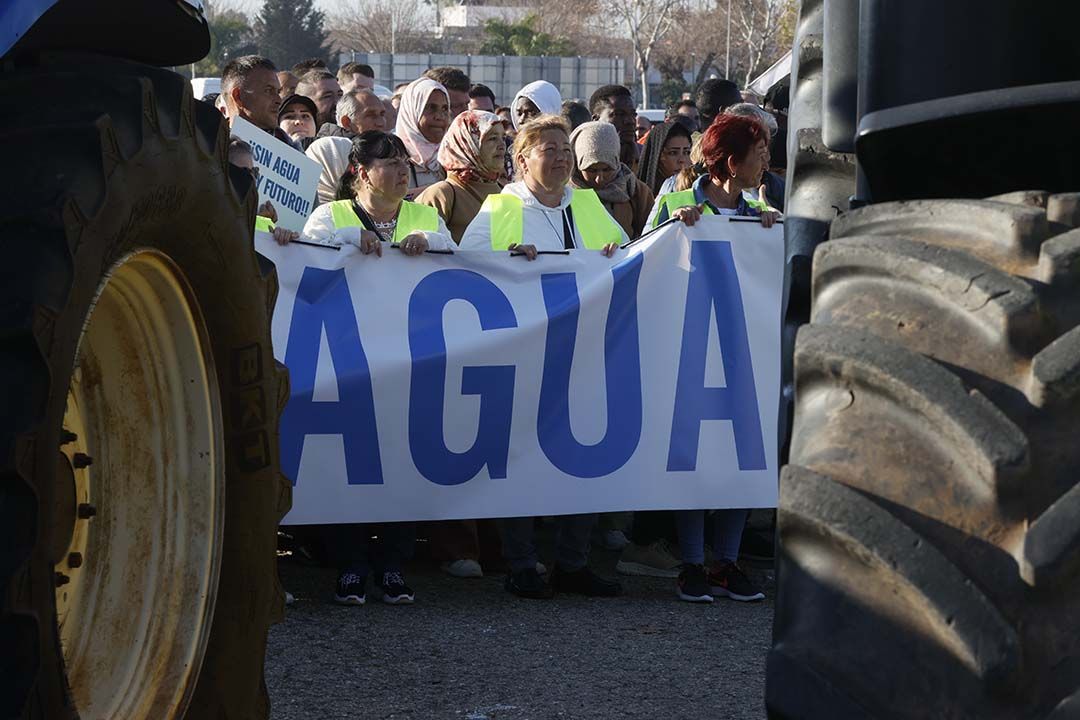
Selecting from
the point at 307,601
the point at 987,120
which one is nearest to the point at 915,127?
the point at 987,120

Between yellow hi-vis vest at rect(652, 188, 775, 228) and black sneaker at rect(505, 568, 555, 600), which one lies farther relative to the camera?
yellow hi-vis vest at rect(652, 188, 775, 228)

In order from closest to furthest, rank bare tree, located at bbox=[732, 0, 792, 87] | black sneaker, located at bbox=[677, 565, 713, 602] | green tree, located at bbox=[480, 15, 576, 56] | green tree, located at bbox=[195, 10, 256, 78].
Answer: black sneaker, located at bbox=[677, 565, 713, 602], green tree, located at bbox=[195, 10, 256, 78], bare tree, located at bbox=[732, 0, 792, 87], green tree, located at bbox=[480, 15, 576, 56]

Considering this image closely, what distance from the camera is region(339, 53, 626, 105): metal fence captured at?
51.8m

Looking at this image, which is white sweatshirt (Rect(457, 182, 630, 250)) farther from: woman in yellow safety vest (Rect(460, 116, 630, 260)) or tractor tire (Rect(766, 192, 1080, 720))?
tractor tire (Rect(766, 192, 1080, 720))

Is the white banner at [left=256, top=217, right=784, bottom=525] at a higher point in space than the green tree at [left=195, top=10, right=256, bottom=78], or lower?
lower

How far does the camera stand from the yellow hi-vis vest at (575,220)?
6.94 m

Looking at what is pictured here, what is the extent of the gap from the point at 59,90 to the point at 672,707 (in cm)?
298

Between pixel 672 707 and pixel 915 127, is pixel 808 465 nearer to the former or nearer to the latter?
pixel 915 127

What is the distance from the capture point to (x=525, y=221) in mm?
7008

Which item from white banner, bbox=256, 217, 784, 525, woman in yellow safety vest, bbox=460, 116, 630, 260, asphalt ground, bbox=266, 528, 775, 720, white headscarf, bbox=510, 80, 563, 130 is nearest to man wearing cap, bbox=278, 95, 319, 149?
white headscarf, bbox=510, 80, 563, 130

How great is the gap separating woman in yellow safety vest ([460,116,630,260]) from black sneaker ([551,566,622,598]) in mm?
1386

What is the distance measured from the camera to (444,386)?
6.50m

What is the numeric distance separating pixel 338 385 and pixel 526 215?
47.6 inches

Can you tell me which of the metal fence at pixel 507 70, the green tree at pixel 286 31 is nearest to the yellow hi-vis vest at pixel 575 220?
the metal fence at pixel 507 70
